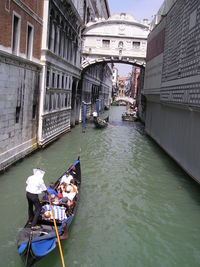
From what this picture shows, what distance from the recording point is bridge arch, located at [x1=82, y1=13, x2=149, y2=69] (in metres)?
23.8

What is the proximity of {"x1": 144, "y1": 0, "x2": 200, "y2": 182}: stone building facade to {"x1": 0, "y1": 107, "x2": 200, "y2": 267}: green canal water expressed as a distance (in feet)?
3.03

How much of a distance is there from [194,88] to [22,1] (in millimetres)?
6282

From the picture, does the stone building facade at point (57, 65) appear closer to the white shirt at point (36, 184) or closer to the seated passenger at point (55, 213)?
the seated passenger at point (55, 213)

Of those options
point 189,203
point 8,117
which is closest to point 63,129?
point 8,117

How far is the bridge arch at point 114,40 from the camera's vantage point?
23.8m

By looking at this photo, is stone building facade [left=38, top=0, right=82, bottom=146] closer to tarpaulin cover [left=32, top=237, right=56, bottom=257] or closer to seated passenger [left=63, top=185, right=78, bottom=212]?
seated passenger [left=63, top=185, right=78, bottom=212]

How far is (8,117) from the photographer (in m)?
9.95

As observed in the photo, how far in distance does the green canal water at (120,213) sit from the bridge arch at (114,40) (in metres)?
12.9

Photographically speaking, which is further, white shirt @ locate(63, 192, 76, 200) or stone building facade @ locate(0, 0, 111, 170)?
stone building facade @ locate(0, 0, 111, 170)

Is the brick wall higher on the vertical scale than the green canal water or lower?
higher

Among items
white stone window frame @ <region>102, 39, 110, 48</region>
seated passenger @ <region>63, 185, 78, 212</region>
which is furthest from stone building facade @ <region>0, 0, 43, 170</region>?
white stone window frame @ <region>102, 39, 110, 48</region>

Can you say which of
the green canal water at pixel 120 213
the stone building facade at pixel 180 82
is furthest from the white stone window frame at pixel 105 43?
the green canal water at pixel 120 213

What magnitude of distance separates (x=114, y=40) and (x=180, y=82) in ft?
44.7

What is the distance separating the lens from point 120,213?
24.6 feet
